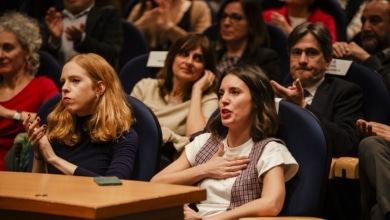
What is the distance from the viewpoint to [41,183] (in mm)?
2764

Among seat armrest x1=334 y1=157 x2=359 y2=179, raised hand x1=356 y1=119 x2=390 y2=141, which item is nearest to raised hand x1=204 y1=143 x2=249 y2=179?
seat armrest x1=334 y1=157 x2=359 y2=179

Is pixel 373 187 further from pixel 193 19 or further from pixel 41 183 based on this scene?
pixel 193 19

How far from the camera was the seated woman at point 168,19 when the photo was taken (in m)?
5.14

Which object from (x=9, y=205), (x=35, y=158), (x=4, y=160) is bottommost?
(x=4, y=160)

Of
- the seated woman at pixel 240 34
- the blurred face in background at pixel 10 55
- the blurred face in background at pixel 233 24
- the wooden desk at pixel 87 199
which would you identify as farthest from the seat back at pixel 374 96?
the blurred face in background at pixel 10 55

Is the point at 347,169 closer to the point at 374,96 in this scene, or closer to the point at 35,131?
the point at 374,96

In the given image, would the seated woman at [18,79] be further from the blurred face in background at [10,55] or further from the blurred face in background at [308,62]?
the blurred face in background at [308,62]

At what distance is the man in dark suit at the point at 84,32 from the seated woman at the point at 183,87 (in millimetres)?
634

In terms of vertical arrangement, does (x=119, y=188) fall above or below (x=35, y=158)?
above

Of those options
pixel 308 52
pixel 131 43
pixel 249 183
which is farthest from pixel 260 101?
pixel 131 43

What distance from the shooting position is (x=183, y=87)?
4.25 meters

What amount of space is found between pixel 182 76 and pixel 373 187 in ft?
4.57

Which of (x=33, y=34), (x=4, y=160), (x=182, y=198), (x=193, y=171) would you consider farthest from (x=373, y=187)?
(x=33, y=34)

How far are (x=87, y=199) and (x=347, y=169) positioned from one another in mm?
1264
